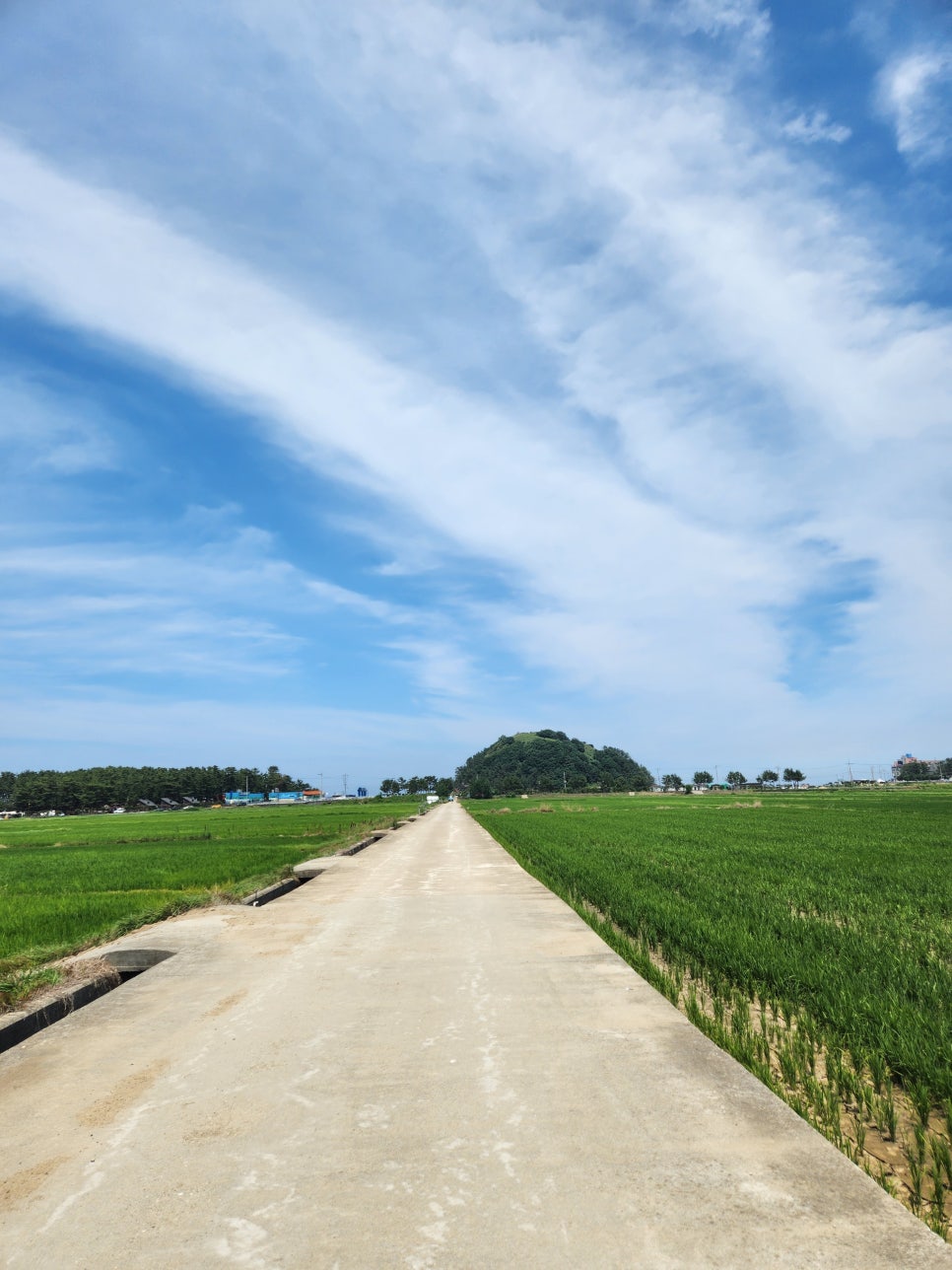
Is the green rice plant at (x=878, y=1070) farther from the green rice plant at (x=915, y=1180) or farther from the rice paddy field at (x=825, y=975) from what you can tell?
the green rice plant at (x=915, y=1180)

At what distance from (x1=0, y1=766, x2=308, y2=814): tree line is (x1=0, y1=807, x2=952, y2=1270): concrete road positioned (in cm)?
16635

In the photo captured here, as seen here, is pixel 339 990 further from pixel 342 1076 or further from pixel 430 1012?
pixel 342 1076

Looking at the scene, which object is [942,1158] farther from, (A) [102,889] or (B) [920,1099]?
(A) [102,889]

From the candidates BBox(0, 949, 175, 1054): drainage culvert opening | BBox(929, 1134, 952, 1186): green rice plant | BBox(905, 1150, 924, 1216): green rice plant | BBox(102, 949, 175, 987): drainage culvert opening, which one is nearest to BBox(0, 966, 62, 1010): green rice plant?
BBox(0, 949, 175, 1054): drainage culvert opening

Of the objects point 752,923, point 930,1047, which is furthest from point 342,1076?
point 752,923

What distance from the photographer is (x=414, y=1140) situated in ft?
10.4

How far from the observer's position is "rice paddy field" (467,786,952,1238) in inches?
147

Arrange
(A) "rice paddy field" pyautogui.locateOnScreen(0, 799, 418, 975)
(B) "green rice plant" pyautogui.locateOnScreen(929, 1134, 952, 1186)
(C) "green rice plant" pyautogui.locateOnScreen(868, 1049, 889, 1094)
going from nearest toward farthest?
1. (B) "green rice plant" pyautogui.locateOnScreen(929, 1134, 952, 1186)
2. (C) "green rice plant" pyautogui.locateOnScreen(868, 1049, 889, 1094)
3. (A) "rice paddy field" pyautogui.locateOnScreen(0, 799, 418, 975)

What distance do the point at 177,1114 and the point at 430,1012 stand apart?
2034mm

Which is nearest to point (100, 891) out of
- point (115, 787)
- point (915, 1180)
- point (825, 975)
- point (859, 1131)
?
point (825, 975)

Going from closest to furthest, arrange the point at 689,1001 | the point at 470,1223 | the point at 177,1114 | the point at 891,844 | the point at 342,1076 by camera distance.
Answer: the point at 470,1223
the point at 177,1114
the point at 342,1076
the point at 689,1001
the point at 891,844

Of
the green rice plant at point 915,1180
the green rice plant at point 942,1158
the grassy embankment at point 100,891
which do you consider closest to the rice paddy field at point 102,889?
the grassy embankment at point 100,891

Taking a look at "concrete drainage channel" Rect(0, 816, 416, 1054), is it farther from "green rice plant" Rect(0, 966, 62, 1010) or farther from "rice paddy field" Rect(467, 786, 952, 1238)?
"rice paddy field" Rect(467, 786, 952, 1238)

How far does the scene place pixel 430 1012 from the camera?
5.13 m
